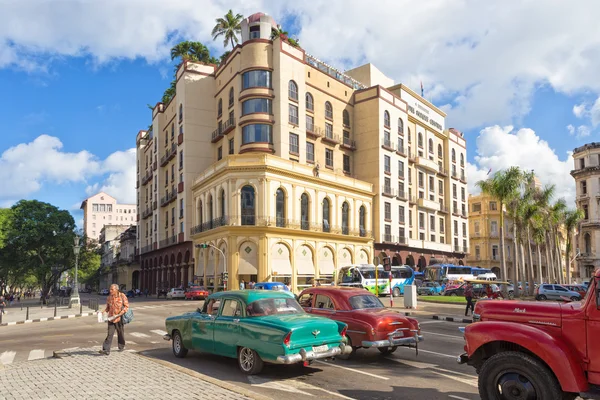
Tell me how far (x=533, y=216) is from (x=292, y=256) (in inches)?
892

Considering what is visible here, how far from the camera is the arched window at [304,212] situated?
48219 mm

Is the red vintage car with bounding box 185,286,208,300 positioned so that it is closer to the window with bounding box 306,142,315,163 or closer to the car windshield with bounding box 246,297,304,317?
the window with bounding box 306,142,315,163

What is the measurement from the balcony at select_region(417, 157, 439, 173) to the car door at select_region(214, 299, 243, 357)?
2303 inches

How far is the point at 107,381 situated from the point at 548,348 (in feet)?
23.3

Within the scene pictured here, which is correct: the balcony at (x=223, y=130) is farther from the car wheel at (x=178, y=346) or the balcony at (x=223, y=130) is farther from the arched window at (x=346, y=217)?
the car wheel at (x=178, y=346)

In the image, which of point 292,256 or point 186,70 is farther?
point 186,70

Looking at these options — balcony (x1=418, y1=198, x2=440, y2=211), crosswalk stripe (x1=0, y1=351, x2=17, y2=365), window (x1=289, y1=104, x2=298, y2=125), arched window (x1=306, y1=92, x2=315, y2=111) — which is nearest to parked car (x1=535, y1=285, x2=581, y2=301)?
balcony (x1=418, y1=198, x2=440, y2=211)

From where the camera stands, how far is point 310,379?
9.38 metres

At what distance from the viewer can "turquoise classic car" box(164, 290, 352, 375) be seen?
29.7 feet

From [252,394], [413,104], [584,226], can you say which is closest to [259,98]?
[413,104]

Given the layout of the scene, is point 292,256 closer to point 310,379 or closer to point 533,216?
point 533,216

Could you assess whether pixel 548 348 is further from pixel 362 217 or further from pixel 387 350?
pixel 362 217

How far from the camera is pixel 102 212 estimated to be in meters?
180

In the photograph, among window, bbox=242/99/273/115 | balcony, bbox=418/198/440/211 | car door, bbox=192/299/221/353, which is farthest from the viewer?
balcony, bbox=418/198/440/211
